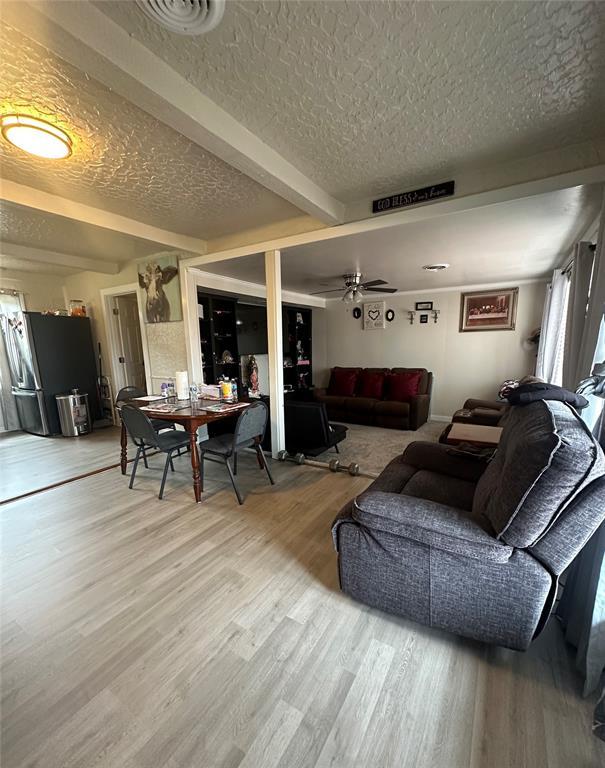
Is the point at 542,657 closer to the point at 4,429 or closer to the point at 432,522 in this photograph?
→ the point at 432,522

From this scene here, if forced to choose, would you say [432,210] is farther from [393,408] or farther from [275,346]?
[393,408]

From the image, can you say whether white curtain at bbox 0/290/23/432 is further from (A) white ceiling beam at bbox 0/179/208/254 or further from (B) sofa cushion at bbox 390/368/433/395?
(B) sofa cushion at bbox 390/368/433/395

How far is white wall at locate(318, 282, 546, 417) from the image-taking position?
4.53 metres

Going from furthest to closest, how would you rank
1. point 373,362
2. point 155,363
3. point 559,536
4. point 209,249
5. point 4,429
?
point 373,362, point 4,429, point 155,363, point 209,249, point 559,536

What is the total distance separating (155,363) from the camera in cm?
421

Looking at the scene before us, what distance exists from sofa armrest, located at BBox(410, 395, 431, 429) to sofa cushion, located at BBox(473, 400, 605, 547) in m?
3.37

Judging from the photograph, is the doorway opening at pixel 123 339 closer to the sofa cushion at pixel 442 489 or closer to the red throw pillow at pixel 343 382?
the red throw pillow at pixel 343 382

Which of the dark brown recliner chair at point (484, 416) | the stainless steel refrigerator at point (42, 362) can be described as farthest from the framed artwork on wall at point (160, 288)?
the dark brown recliner chair at point (484, 416)

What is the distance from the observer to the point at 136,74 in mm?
1188

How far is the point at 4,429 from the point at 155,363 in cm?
261

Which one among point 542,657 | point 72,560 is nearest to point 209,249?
point 72,560

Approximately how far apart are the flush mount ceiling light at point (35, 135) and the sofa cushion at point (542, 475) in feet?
8.94

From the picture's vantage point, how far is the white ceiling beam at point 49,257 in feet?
11.4

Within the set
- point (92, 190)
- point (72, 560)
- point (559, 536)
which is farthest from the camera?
point (92, 190)
